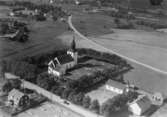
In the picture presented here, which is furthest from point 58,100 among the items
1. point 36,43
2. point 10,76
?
point 36,43

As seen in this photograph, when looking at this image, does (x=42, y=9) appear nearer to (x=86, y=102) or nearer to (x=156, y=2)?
(x=156, y=2)

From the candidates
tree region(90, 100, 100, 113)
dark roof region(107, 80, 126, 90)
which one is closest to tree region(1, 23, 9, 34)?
dark roof region(107, 80, 126, 90)

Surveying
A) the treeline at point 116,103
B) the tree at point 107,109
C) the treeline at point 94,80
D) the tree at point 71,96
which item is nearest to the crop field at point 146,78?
the treeline at point 94,80

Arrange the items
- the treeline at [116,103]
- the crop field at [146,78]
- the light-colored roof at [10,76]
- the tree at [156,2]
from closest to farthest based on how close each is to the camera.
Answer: the treeline at [116,103], the light-colored roof at [10,76], the crop field at [146,78], the tree at [156,2]

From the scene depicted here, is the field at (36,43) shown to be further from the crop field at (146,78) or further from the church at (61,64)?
the crop field at (146,78)

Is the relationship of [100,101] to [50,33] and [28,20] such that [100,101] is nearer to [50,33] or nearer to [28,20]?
[50,33]
